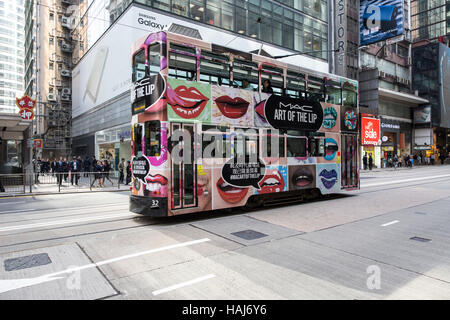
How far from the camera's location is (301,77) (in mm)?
9945

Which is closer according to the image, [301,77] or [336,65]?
[301,77]

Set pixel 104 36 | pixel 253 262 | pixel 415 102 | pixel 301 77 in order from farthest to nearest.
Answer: pixel 415 102, pixel 104 36, pixel 301 77, pixel 253 262

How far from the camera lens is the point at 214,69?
26.2 ft

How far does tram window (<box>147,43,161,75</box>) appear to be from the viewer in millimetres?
7180

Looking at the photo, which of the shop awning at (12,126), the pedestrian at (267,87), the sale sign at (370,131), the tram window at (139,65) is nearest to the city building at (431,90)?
the sale sign at (370,131)

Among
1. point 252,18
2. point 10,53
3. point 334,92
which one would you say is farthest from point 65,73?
point 10,53

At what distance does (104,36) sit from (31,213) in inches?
849

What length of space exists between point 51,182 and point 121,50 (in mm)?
10759

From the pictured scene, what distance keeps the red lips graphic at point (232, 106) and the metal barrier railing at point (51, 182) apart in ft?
36.4

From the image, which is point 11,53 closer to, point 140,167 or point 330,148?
point 140,167

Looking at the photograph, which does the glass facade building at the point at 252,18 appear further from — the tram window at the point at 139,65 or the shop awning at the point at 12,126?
the tram window at the point at 139,65

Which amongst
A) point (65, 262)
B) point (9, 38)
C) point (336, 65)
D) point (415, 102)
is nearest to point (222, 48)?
point (65, 262)

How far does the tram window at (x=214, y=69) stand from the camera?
25.4 feet

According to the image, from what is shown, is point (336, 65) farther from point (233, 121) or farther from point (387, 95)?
point (233, 121)
